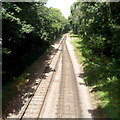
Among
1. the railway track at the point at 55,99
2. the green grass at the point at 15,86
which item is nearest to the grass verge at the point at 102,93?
the railway track at the point at 55,99

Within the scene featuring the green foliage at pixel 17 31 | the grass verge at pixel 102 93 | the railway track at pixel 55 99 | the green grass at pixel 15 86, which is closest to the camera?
the grass verge at pixel 102 93

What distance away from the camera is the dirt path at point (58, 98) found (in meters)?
15.3

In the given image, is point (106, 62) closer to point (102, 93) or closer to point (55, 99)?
point (102, 93)

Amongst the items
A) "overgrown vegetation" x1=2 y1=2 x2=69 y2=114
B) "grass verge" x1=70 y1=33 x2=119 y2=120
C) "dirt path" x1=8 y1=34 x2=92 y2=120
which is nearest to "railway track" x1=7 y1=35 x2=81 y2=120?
"dirt path" x1=8 y1=34 x2=92 y2=120

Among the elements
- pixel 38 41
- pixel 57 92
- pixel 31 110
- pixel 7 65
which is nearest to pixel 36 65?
pixel 38 41

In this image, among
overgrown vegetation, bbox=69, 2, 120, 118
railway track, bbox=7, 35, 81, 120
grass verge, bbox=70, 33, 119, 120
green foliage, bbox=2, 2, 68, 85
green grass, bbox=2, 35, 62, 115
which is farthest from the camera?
green foliage, bbox=2, 2, 68, 85

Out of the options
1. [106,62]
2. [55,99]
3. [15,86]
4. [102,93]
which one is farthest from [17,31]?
[106,62]

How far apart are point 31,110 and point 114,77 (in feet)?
32.1

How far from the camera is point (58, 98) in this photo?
59.8ft

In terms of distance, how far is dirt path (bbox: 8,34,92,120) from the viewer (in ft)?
50.3

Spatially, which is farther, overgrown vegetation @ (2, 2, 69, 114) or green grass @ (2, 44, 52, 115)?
overgrown vegetation @ (2, 2, 69, 114)

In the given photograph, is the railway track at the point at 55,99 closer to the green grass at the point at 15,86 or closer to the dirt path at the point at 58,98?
the dirt path at the point at 58,98

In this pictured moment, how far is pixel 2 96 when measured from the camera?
17594mm

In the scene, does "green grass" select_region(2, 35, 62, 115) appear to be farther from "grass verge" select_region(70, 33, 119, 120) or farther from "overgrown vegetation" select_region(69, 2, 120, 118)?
"overgrown vegetation" select_region(69, 2, 120, 118)
